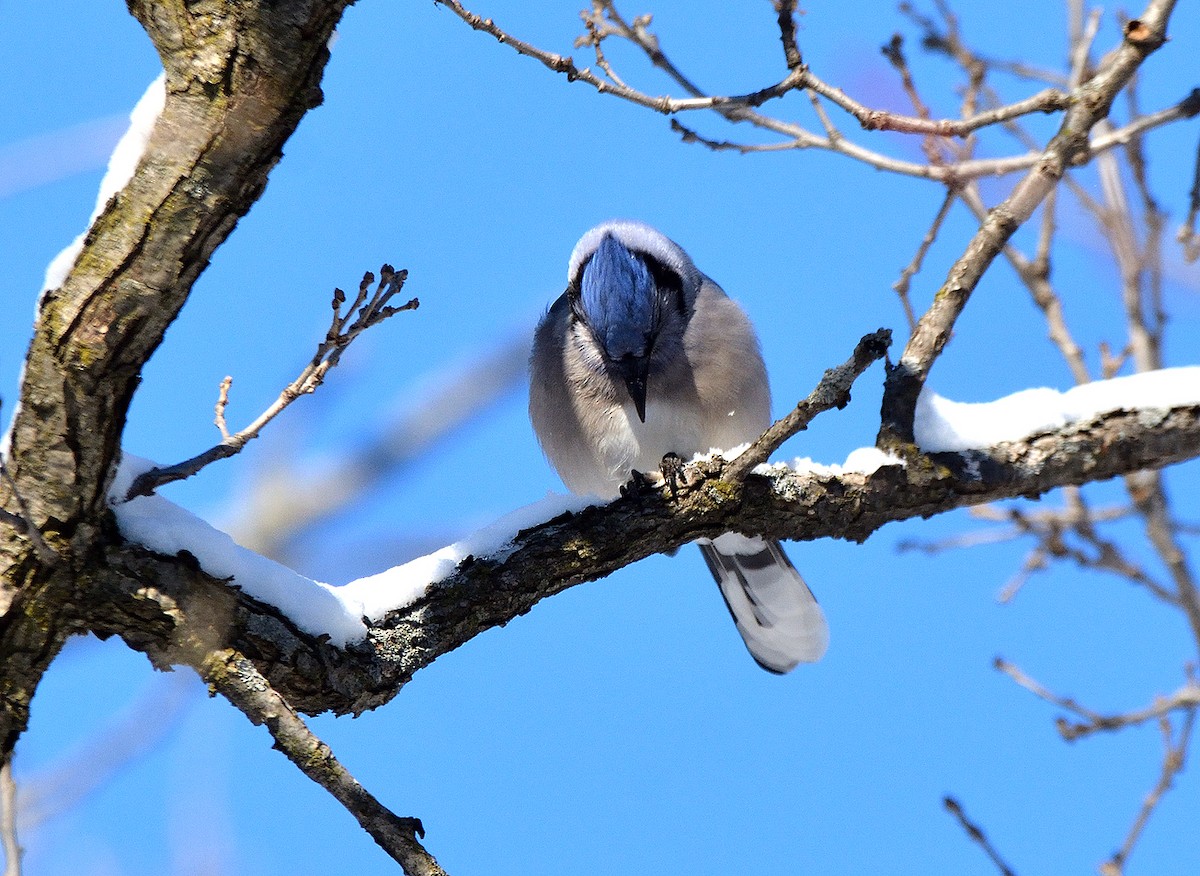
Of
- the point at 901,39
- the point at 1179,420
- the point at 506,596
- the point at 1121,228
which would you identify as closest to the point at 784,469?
the point at 506,596

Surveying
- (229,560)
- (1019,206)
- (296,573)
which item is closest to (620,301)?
(1019,206)

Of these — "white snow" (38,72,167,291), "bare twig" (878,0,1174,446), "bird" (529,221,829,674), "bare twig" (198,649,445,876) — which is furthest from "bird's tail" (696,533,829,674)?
"white snow" (38,72,167,291)

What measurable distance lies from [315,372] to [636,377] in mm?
1564

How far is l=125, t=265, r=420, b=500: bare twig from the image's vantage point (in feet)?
6.91

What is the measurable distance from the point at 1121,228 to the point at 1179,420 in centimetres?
142

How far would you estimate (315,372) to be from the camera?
2.13 metres

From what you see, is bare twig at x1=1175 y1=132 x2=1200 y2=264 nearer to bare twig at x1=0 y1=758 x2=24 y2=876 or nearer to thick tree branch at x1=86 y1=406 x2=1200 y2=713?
thick tree branch at x1=86 y1=406 x2=1200 y2=713

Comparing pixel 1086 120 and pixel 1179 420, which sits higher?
pixel 1086 120

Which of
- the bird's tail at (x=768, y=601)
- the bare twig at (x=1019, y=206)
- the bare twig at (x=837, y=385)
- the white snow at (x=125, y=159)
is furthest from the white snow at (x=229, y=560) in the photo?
the bird's tail at (x=768, y=601)

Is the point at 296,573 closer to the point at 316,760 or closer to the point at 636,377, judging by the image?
the point at 316,760

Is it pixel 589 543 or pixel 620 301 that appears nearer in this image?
pixel 589 543

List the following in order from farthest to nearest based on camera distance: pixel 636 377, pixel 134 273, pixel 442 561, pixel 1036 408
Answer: pixel 636 377 → pixel 1036 408 → pixel 442 561 → pixel 134 273

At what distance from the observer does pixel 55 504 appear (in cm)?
213

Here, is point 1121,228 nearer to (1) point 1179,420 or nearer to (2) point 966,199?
(2) point 966,199
